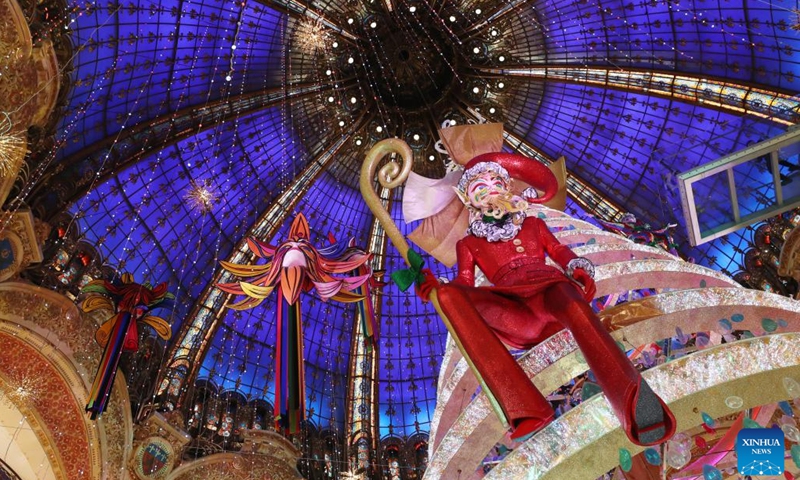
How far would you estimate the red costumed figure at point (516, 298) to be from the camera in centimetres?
425

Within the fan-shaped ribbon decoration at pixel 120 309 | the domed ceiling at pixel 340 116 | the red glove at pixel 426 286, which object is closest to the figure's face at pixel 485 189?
the red glove at pixel 426 286

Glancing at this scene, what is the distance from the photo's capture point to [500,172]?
6.25 m

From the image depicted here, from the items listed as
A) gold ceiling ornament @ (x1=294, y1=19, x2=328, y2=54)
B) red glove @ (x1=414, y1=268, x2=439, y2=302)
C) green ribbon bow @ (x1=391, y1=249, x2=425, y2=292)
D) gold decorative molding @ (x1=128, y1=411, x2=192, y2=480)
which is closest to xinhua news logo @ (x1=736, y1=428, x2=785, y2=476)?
red glove @ (x1=414, y1=268, x2=439, y2=302)

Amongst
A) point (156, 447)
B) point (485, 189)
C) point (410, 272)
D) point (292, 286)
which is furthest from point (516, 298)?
point (156, 447)

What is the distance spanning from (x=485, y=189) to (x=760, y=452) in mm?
3200

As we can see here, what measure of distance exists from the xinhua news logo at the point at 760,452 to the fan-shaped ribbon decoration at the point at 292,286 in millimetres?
6082

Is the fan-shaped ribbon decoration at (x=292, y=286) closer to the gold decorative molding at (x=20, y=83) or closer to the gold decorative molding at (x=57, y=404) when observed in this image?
the gold decorative molding at (x=20, y=83)

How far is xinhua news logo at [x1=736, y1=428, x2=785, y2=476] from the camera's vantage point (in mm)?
4246

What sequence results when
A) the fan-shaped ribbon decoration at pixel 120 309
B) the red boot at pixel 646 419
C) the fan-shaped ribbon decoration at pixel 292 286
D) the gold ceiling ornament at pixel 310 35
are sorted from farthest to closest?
the gold ceiling ornament at pixel 310 35 → the fan-shaped ribbon decoration at pixel 120 309 → the fan-shaped ribbon decoration at pixel 292 286 → the red boot at pixel 646 419

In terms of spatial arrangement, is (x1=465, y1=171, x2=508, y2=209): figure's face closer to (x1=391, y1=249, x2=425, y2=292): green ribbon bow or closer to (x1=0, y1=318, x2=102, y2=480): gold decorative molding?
(x1=391, y1=249, x2=425, y2=292): green ribbon bow

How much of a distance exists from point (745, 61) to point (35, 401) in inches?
716

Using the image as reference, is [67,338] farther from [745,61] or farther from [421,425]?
[745,61]

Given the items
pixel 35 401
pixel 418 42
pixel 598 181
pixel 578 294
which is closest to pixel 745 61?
pixel 598 181

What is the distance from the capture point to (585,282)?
5.32 meters
